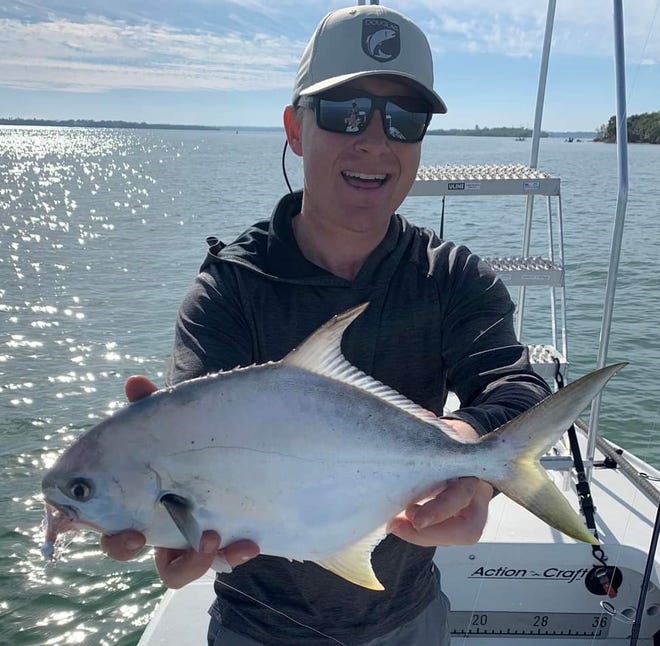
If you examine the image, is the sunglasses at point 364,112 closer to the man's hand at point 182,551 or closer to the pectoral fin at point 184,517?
the man's hand at point 182,551

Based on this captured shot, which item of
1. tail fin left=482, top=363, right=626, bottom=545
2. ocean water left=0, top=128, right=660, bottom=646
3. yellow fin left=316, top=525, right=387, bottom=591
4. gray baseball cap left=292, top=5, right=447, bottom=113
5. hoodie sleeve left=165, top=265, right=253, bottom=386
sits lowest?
ocean water left=0, top=128, right=660, bottom=646

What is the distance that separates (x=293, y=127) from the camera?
8.21 ft

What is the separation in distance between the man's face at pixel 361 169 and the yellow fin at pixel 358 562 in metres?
1.01

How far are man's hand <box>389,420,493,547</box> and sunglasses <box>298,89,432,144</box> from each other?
0.99 m

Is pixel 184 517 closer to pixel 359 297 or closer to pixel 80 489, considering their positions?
pixel 80 489

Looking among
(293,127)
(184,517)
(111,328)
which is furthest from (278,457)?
(111,328)

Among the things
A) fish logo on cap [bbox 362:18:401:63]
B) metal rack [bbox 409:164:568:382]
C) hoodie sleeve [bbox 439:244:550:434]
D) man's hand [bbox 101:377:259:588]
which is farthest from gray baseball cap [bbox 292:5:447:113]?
metal rack [bbox 409:164:568:382]

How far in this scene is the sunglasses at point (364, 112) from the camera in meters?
2.22

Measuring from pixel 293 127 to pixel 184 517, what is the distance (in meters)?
1.45

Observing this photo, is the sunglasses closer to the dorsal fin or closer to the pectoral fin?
the dorsal fin

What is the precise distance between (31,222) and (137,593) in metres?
26.3

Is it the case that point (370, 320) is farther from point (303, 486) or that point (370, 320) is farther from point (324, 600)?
point (324, 600)

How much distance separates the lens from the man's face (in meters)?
2.24

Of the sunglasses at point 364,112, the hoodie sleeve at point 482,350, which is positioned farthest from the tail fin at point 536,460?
the sunglasses at point 364,112
